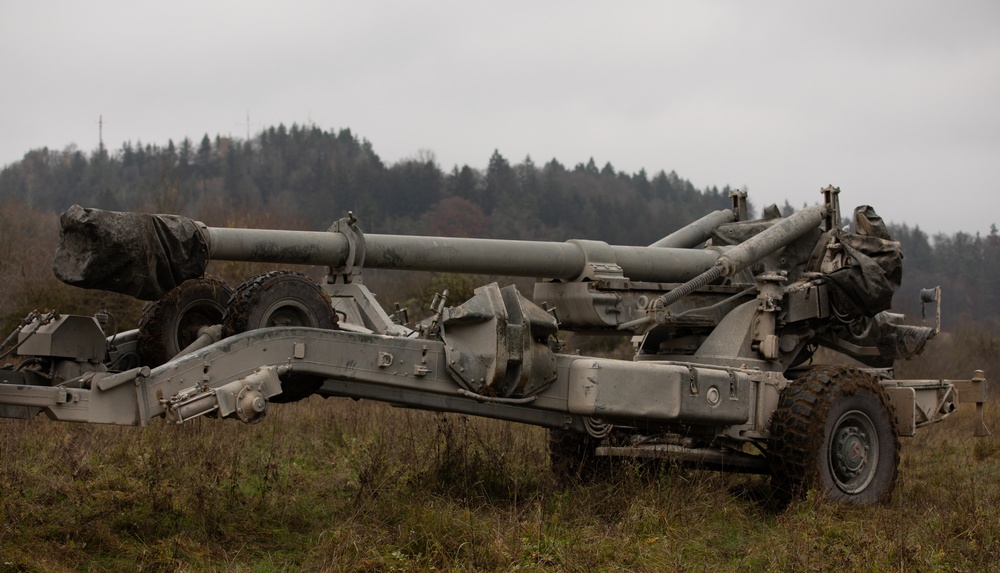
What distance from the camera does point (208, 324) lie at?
25.9ft

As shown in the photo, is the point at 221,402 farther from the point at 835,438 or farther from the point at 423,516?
the point at 835,438

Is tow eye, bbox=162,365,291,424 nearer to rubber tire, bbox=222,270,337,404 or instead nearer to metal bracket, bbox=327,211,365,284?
rubber tire, bbox=222,270,337,404

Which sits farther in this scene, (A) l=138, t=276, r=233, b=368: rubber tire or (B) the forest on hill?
(B) the forest on hill

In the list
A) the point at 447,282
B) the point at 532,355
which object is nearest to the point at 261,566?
the point at 532,355

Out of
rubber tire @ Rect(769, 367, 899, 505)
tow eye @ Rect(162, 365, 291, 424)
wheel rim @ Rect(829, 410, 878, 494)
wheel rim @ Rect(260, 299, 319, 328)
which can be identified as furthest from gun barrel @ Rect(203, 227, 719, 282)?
wheel rim @ Rect(829, 410, 878, 494)

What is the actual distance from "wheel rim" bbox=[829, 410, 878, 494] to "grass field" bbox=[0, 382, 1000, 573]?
1.03ft

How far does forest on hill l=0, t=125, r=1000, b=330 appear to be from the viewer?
193 ft

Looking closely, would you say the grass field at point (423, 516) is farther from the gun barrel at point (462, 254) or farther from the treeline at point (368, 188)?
the treeline at point (368, 188)

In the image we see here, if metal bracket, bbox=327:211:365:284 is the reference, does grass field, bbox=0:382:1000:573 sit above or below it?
below

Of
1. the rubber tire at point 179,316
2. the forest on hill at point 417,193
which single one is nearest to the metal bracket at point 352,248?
the rubber tire at point 179,316

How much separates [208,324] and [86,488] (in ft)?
4.29

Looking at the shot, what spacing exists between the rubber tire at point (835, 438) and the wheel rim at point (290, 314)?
3.59m

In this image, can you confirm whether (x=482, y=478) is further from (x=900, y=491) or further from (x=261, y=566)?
(x=900, y=491)

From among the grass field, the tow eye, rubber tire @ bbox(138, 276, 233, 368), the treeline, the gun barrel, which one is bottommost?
the grass field
